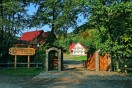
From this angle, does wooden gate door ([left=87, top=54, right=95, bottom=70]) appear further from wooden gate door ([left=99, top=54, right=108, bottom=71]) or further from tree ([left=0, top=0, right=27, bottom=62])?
tree ([left=0, top=0, right=27, bottom=62])

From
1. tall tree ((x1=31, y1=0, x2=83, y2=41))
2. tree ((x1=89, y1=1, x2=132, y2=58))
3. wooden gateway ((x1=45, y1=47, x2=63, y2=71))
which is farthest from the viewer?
tall tree ((x1=31, y1=0, x2=83, y2=41))

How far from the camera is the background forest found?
91.3 feet

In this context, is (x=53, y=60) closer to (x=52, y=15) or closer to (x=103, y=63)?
(x=103, y=63)

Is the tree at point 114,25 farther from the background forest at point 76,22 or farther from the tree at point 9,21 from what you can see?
the tree at point 9,21

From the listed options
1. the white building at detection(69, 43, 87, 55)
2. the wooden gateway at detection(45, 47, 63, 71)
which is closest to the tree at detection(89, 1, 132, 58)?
the wooden gateway at detection(45, 47, 63, 71)

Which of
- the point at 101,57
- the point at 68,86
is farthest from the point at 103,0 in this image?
the point at 68,86

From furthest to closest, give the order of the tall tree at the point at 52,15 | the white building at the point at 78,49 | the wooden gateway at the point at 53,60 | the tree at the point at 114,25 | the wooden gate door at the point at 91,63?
the white building at the point at 78,49, the tall tree at the point at 52,15, the wooden gate door at the point at 91,63, the wooden gateway at the point at 53,60, the tree at the point at 114,25

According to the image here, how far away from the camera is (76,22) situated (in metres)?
38.6

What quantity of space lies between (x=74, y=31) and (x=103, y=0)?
763cm

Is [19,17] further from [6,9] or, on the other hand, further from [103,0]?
[103,0]

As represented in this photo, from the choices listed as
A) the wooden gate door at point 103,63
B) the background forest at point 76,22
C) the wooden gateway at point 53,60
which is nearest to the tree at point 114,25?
the background forest at point 76,22

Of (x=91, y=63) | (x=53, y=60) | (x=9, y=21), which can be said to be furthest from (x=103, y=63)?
(x=9, y=21)

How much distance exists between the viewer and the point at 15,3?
121 ft

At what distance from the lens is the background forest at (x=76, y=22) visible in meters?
27.8
